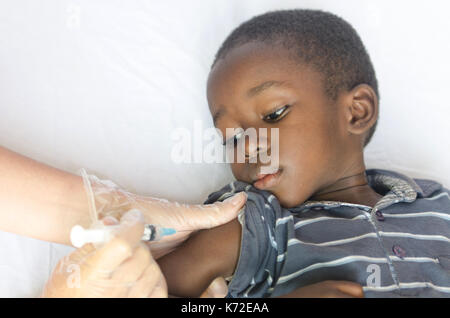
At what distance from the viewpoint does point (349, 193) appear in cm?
110

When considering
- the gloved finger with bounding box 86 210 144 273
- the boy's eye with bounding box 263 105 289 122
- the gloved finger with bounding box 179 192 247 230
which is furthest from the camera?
the boy's eye with bounding box 263 105 289 122

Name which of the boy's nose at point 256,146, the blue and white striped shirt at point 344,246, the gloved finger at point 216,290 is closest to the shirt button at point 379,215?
the blue and white striped shirt at point 344,246

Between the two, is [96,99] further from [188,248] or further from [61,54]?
[188,248]

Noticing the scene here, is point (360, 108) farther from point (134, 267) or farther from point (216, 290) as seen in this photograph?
point (134, 267)

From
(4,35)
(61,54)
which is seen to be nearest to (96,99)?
(61,54)

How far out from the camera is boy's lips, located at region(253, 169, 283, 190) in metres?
1.00

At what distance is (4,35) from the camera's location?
1.06 metres

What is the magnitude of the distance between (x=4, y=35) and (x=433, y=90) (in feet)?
4.02

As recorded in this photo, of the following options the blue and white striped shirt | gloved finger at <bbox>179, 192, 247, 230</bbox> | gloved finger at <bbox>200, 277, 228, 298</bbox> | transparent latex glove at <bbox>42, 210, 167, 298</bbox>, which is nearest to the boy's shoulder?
the blue and white striped shirt

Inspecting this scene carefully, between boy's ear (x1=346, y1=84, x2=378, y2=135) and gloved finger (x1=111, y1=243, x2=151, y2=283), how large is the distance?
0.62 m

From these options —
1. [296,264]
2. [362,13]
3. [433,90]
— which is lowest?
[296,264]

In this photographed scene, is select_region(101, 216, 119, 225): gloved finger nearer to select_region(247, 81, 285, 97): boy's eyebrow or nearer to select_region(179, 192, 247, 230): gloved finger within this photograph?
select_region(179, 192, 247, 230): gloved finger

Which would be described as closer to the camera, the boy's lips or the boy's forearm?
the boy's forearm

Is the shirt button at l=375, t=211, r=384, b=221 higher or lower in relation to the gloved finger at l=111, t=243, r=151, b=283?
higher
